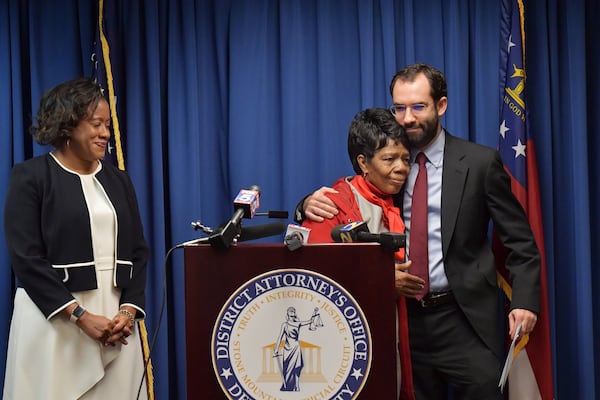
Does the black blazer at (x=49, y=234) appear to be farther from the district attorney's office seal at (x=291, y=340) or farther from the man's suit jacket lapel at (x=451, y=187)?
the man's suit jacket lapel at (x=451, y=187)

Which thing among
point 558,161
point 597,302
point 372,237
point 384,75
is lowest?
point 597,302

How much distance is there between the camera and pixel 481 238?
2629 millimetres

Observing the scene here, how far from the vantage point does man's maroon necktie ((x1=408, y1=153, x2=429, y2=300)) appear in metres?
2.55

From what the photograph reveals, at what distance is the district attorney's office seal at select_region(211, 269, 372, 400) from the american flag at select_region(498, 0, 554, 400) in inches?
52.4

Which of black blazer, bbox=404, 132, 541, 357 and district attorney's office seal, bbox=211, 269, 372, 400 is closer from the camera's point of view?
district attorney's office seal, bbox=211, 269, 372, 400

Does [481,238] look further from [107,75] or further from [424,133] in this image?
[107,75]

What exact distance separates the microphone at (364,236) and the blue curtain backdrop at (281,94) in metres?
1.36

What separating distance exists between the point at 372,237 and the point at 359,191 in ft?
1.89

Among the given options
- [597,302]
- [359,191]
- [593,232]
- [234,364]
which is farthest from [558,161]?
[234,364]

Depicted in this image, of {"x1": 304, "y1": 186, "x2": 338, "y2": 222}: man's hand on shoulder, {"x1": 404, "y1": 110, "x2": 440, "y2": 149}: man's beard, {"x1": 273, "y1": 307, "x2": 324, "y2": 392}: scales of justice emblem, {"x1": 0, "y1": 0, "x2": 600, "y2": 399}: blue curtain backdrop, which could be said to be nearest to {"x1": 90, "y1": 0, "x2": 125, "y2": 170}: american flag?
{"x1": 0, "y1": 0, "x2": 600, "y2": 399}: blue curtain backdrop

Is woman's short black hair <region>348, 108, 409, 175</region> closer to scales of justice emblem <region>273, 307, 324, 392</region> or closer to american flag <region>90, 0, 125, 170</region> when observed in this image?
scales of justice emblem <region>273, 307, 324, 392</region>

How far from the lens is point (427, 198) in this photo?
261cm

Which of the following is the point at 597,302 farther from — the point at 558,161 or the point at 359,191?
the point at 359,191

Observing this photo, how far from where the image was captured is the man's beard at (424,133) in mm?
2623
